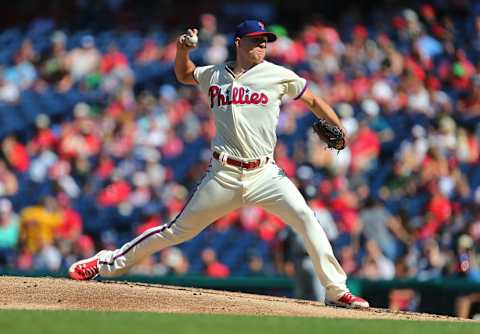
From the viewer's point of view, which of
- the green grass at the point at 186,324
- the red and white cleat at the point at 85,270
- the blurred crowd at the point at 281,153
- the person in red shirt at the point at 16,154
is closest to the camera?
the green grass at the point at 186,324

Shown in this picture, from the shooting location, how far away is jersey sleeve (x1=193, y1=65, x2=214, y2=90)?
809cm

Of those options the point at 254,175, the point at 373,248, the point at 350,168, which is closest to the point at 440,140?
the point at 350,168

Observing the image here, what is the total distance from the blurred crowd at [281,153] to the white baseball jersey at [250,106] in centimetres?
277

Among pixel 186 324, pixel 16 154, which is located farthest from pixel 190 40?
pixel 16 154

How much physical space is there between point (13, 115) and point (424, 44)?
18.1 ft

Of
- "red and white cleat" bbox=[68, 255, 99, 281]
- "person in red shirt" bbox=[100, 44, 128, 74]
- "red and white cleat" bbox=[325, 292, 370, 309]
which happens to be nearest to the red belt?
"red and white cleat" bbox=[325, 292, 370, 309]

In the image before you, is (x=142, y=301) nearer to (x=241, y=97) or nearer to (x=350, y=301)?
(x=350, y=301)

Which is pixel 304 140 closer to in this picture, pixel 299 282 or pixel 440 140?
pixel 440 140

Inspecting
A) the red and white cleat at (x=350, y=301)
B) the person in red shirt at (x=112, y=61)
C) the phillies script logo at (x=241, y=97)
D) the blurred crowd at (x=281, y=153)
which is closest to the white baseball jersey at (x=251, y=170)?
the phillies script logo at (x=241, y=97)

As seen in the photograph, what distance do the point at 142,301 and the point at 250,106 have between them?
4.80ft

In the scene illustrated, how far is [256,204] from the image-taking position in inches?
314

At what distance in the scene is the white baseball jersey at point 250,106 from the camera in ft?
25.9

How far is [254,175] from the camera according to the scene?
26.0 ft

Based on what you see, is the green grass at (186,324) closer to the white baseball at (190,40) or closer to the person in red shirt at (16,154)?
the white baseball at (190,40)
